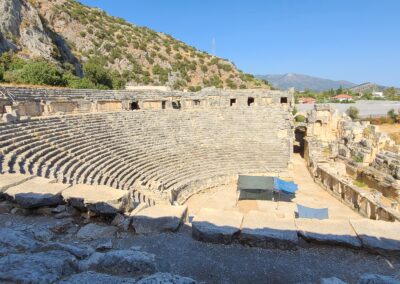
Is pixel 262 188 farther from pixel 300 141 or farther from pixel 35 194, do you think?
pixel 300 141

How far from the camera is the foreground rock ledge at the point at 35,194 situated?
389 centimetres

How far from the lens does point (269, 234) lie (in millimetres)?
3408

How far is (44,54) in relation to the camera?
2720 centimetres

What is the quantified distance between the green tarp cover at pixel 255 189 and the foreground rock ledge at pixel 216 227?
27.4 feet

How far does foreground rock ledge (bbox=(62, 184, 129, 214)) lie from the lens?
3.90 m

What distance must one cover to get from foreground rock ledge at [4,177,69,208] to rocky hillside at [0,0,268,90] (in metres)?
27.9

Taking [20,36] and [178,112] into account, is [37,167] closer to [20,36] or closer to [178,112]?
[178,112]

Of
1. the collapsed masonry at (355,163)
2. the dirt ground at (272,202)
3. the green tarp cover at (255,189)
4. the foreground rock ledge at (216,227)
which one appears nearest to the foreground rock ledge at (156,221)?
the foreground rock ledge at (216,227)

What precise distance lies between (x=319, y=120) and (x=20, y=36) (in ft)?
87.2

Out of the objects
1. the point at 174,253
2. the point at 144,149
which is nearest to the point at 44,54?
the point at 144,149

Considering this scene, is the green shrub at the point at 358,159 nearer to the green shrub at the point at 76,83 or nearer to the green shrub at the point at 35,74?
the green shrub at the point at 76,83

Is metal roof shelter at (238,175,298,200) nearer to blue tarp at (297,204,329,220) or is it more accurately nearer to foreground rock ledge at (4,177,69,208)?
blue tarp at (297,204,329,220)

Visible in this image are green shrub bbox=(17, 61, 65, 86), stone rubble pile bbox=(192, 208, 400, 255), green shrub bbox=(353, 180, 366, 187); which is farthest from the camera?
green shrub bbox=(17, 61, 65, 86)

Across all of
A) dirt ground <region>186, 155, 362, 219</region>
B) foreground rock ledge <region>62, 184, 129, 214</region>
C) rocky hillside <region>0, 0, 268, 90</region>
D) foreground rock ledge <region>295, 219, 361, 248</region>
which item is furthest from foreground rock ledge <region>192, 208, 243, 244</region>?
rocky hillside <region>0, 0, 268, 90</region>
